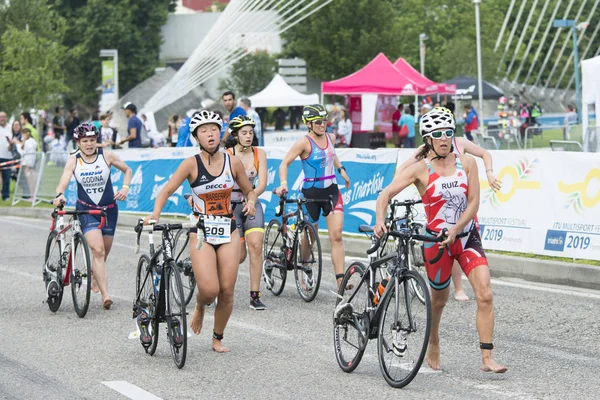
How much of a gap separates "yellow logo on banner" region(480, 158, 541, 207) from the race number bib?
21.5 feet

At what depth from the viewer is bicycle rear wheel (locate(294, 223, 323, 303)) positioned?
12469mm

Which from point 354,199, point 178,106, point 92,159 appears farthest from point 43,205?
point 178,106

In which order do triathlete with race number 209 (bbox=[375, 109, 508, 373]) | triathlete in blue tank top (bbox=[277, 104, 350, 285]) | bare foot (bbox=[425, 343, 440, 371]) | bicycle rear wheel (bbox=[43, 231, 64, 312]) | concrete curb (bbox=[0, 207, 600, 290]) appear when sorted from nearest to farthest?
triathlete with race number 209 (bbox=[375, 109, 508, 373])
bare foot (bbox=[425, 343, 440, 371])
bicycle rear wheel (bbox=[43, 231, 64, 312])
triathlete in blue tank top (bbox=[277, 104, 350, 285])
concrete curb (bbox=[0, 207, 600, 290])

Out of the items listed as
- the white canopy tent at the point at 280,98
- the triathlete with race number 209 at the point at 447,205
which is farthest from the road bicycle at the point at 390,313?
the white canopy tent at the point at 280,98

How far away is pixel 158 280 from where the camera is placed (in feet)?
30.8

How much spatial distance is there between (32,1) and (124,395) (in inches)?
1661

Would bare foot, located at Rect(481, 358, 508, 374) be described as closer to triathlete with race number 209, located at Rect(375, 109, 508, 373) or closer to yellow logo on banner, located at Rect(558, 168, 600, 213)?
triathlete with race number 209, located at Rect(375, 109, 508, 373)

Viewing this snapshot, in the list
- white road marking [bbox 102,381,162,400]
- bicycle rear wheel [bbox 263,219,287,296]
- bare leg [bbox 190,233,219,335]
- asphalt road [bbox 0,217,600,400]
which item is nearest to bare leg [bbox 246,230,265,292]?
asphalt road [bbox 0,217,600,400]

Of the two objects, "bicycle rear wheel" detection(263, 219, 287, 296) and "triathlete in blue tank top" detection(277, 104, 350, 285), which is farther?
"bicycle rear wheel" detection(263, 219, 287, 296)

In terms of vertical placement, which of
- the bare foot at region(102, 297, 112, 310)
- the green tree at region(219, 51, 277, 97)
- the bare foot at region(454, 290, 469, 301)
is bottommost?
the bare foot at region(102, 297, 112, 310)

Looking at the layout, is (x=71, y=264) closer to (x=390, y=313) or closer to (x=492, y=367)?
(x=390, y=313)

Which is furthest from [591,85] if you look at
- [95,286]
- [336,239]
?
[95,286]

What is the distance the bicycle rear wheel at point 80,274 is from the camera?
11.8 metres

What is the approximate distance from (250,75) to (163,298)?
67703 mm
